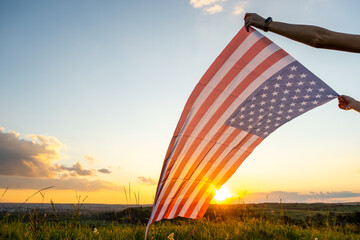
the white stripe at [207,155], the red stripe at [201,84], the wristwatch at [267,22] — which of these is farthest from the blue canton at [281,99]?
the wristwatch at [267,22]

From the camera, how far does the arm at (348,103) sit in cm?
364

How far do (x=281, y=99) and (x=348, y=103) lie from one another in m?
0.95

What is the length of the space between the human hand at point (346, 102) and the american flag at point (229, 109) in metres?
0.22

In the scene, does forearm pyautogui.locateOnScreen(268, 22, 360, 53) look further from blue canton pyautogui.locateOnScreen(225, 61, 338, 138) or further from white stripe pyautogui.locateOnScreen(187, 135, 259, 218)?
white stripe pyautogui.locateOnScreen(187, 135, 259, 218)

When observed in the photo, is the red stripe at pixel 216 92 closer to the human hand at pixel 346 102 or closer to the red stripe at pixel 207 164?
the red stripe at pixel 207 164

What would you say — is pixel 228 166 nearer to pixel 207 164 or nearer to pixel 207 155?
pixel 207 164

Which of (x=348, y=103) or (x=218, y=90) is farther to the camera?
(x=218, y=90)

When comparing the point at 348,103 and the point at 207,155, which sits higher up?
the point at 348,103

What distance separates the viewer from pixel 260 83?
13.9 feet

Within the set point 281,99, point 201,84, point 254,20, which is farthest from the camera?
point 281,99

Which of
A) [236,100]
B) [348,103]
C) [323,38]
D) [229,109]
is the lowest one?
[323,38]

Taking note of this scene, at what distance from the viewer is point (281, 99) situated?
172 inches

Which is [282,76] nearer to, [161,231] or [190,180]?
[190,180]

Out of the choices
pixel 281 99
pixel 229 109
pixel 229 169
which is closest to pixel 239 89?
pixel 229 109
